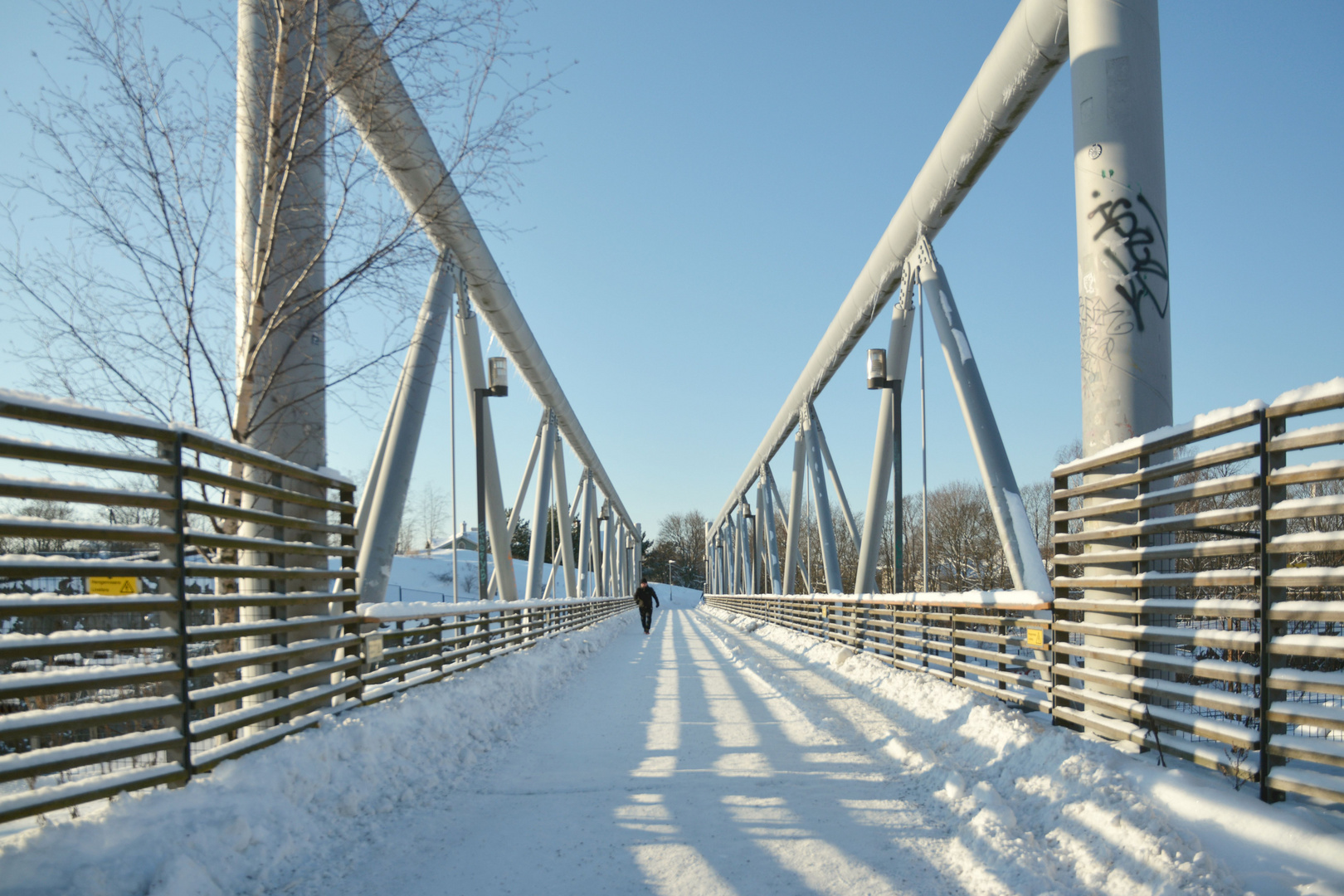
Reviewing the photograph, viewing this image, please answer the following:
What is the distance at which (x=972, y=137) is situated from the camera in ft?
36.8

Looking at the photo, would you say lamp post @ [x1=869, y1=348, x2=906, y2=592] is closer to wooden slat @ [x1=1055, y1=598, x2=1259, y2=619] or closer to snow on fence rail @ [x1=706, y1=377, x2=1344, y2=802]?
snow on fence rail @ [x1=706, y1=377, x2=1344, y2=802]

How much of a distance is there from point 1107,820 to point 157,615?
4.99m

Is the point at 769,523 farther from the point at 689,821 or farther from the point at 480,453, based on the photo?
the point at 689,821

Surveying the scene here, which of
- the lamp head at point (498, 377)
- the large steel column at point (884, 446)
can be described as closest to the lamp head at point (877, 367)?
the large steel column at point (884, 446)

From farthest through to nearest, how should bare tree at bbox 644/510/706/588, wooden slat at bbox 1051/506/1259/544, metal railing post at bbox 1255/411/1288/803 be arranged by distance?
bare tree at bbox 644/510/706/588, wooden slat at bbox 1051/506/1259/544, metal railing post at bbox 1255/411/1288/803

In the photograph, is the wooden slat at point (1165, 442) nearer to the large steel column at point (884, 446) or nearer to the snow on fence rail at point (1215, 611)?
the snow on fence rail at point (1215, 611)

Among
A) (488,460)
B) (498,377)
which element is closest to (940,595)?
(498,377)

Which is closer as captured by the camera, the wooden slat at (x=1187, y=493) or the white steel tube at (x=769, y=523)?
the wooden slat at (x=1187, y=493)

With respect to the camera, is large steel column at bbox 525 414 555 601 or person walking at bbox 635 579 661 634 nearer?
large steel column at bbox 525 414 555 601

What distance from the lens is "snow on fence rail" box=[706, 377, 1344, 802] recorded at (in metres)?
3.16

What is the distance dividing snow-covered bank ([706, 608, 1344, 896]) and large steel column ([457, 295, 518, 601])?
11.0 meters

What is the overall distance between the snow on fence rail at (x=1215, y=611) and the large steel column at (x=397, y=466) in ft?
21.4

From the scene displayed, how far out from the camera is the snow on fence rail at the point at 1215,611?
10.4ft

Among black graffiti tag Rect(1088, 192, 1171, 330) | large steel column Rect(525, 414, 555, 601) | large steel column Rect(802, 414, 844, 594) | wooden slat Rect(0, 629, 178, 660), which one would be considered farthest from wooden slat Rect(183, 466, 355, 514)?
large steel column Rect(525, 414, 555, 601)
